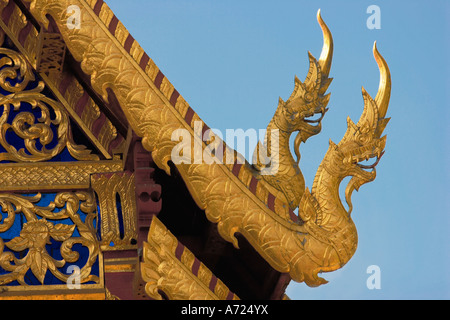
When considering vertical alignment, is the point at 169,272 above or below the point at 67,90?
below

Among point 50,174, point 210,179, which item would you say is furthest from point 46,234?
point 210,179

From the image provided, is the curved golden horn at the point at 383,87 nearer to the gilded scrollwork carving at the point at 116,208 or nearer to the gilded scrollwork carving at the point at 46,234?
the gilded scrollwork carving at the point at 116,208

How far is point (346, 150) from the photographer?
7.38 m

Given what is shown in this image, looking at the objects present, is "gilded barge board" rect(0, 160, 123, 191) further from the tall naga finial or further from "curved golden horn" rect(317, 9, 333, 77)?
the tall naga finial

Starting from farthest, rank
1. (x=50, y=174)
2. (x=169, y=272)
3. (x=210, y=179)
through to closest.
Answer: (x=50, y=174), (x=210, y=179), (x=169, y=272)

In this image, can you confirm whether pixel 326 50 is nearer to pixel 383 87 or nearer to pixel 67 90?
pixel 383 87

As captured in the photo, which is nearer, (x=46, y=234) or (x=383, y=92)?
(x=383, y=92)

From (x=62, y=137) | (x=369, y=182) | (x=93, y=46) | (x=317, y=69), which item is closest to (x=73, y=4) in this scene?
(x=93, y=46)

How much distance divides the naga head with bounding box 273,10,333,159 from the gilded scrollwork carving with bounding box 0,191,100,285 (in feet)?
3.99

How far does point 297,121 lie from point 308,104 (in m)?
0.12

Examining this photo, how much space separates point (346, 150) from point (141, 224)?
124 centimetres

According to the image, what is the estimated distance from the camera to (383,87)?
7.41m

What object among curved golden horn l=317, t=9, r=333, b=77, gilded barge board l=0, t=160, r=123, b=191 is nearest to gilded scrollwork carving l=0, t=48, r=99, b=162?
gilded barge board l=0, t=160, r=123, b=191
